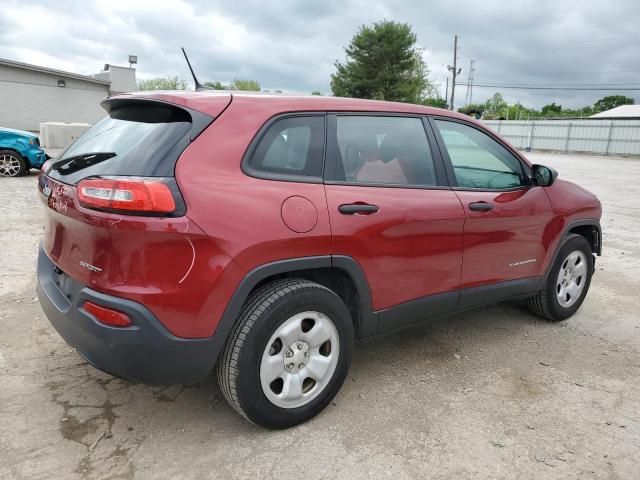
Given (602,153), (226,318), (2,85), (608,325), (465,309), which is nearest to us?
(226,318)

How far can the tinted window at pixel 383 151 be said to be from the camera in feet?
8.93

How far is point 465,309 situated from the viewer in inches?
133

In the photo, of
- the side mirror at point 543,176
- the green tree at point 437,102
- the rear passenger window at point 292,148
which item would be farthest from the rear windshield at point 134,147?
the green tree at point 437,102

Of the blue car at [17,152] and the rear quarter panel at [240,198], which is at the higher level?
the rear quarter panel at [240,198]

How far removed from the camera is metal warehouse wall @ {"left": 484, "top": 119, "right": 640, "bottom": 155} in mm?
32594

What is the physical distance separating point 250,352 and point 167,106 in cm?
124

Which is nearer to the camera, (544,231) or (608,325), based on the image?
(544,231)

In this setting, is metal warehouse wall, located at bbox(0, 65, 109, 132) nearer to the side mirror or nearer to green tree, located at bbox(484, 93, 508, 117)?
the side mirror

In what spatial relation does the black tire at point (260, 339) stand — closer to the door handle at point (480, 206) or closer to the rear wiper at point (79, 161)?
the rear wiper at point (79, 161)

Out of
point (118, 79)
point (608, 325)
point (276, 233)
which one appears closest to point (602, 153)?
point (118, 79)

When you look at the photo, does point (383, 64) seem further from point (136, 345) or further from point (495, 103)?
point (495, 103)

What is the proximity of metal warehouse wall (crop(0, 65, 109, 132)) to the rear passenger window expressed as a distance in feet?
88.1

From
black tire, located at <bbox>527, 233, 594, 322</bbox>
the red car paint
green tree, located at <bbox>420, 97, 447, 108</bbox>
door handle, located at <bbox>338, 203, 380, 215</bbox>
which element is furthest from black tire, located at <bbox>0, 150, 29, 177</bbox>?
green tree, located at <bbox>420, 97, 447, 108</bbox>

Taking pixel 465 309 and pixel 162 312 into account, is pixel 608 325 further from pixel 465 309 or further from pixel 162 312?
pixel 162 312
